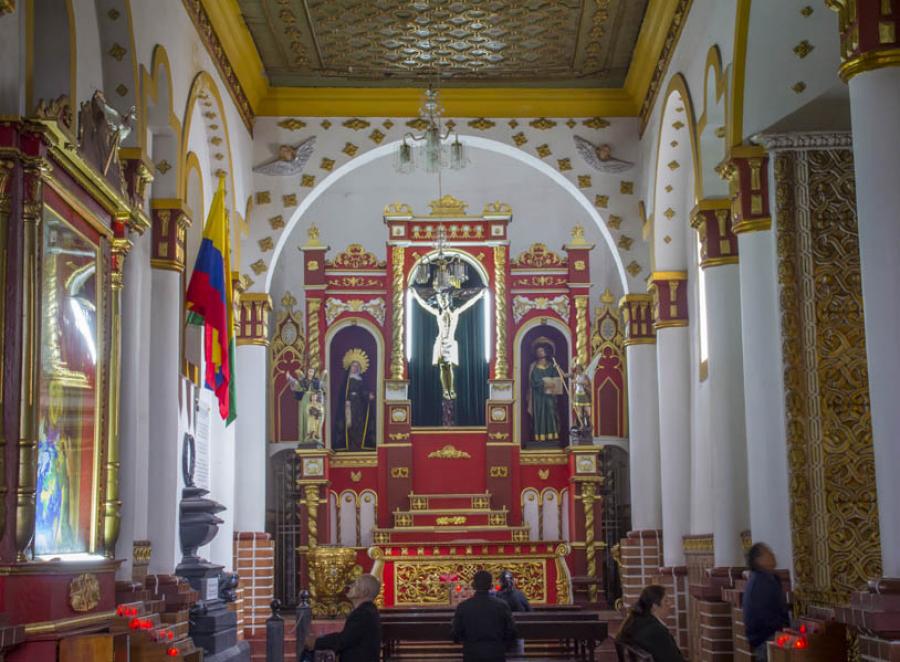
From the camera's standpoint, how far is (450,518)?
813 inches

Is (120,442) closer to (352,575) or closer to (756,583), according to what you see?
(756,583)

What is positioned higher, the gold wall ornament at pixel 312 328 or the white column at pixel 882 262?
the gold wall ornament at pixel 312 328

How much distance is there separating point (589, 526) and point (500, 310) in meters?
3.79

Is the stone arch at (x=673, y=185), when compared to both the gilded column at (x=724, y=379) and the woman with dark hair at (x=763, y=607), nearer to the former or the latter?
the gilded column at (x=724, y=379)

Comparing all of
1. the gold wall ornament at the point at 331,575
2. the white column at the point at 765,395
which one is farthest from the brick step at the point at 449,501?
the white column at the point at 765,395

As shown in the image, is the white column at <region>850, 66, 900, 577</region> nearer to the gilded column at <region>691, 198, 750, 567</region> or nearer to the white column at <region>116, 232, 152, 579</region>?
the gilded column at <region>691, 198, 750, 567</region>

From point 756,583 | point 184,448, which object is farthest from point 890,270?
point 184,448

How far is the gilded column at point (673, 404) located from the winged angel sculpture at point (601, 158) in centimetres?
191

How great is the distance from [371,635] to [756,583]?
9.90 feet

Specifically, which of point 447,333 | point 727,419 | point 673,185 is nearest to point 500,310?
point 447,333

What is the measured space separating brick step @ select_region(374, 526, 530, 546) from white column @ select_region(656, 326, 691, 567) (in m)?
3.43

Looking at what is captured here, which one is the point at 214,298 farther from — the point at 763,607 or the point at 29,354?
the point at 763,607

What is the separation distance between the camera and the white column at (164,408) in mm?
12883

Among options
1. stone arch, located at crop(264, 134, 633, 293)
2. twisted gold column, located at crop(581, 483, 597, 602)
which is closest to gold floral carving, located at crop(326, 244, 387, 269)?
stone arch, located at crop(264, 134, 633, 293)
